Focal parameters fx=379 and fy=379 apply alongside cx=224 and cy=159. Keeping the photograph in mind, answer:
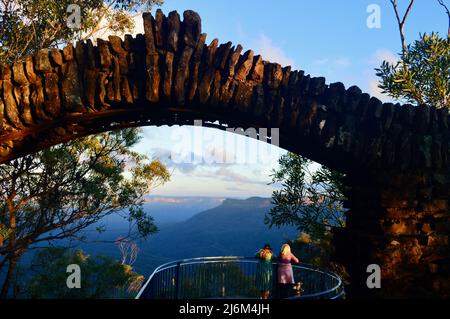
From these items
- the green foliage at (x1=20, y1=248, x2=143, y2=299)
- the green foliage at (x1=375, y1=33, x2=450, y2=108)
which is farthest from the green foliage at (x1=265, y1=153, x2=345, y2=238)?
the green foliage at (x1=20, y1=248, x2=143, y2=299)

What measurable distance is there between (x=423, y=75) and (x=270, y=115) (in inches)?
326

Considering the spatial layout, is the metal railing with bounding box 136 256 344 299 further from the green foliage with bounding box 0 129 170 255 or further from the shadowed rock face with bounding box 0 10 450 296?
the green foliage with bounding box 0 129 170 255

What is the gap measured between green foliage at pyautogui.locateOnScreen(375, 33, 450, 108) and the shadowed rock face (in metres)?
4.54

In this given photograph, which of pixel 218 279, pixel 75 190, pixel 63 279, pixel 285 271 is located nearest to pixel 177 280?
→ pixel 218 279

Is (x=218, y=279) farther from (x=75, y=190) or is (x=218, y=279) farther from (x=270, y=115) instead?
(x=75, y=190)

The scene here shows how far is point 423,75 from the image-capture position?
45.0 feet

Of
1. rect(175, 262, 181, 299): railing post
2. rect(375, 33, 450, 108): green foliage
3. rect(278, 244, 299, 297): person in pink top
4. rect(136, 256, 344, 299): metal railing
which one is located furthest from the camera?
rect(375, 33, 450, 108): green foliage

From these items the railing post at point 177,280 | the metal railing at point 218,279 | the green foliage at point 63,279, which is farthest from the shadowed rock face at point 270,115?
the green foliage at point 63,279

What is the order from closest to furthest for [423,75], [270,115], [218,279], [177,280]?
1. [177,280]
2. [270,115]
3. [218,279]
4. [423,75]

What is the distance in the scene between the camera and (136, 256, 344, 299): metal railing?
8.27 metres

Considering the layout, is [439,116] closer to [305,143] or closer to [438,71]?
[305,143]

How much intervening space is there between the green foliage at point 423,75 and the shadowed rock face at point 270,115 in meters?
4.54
